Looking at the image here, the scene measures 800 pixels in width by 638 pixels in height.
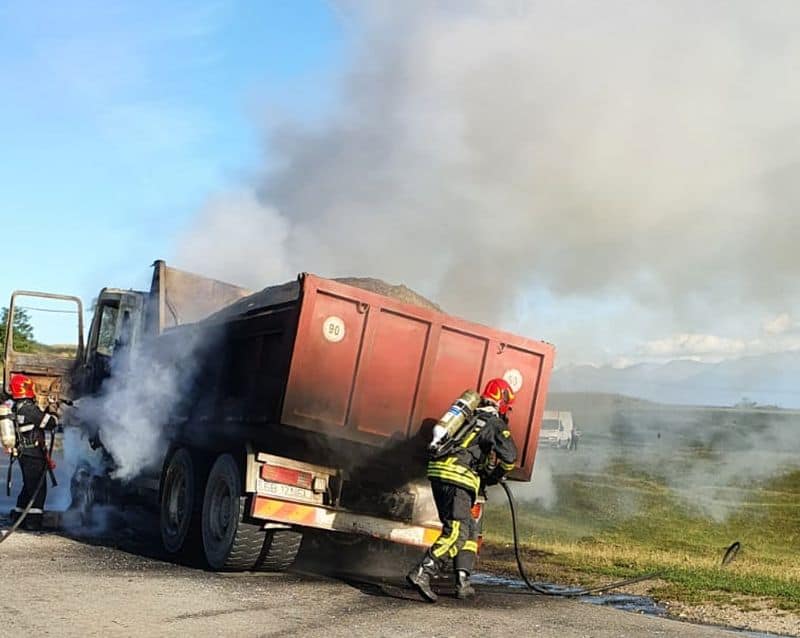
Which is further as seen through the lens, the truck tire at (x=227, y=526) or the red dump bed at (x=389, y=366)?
the truck tire at (x=227, y=526)

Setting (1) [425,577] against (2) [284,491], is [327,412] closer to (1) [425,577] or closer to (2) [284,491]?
(2) [284,491]

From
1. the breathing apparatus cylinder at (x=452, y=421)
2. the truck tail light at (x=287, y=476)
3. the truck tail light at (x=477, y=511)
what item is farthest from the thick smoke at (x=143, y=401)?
the truck tail light at (x=477, y=511)

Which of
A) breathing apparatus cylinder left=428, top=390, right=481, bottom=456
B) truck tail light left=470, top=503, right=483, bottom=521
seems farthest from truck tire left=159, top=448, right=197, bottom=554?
breathing apparatus cylinder left=428, top=390, right=481, bottom=456

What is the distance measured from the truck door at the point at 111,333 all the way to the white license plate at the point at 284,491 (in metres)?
4.34

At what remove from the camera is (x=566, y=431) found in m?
35.1

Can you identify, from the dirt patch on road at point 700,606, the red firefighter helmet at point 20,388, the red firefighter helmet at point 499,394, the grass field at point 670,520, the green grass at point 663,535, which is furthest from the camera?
the red firefighter helmet at point 20,388

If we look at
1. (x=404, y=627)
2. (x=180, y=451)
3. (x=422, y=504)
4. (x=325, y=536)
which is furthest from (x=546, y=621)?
(x=180, y=451)

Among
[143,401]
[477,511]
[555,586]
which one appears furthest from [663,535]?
[143,401]

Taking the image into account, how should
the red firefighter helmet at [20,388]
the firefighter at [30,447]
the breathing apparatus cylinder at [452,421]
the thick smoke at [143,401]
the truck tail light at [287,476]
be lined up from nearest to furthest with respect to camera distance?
1. the breathing apparatus cylinder at [452,421]
2. the truck tail light at [287,476]
3. the thick smoke at [143,401]
4. the firefighter at [30,447]
5. the red firefighter helmet at [20,388]

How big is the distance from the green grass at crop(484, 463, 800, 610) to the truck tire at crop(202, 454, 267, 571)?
3178 millimetres

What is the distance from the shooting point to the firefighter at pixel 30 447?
12.1 meters

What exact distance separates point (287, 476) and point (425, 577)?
1.55m

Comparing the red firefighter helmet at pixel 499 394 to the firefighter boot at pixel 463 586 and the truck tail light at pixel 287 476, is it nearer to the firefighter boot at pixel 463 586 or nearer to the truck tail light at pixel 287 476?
the firefighter boot at pixel 463 586

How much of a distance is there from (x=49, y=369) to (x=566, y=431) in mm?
23571
